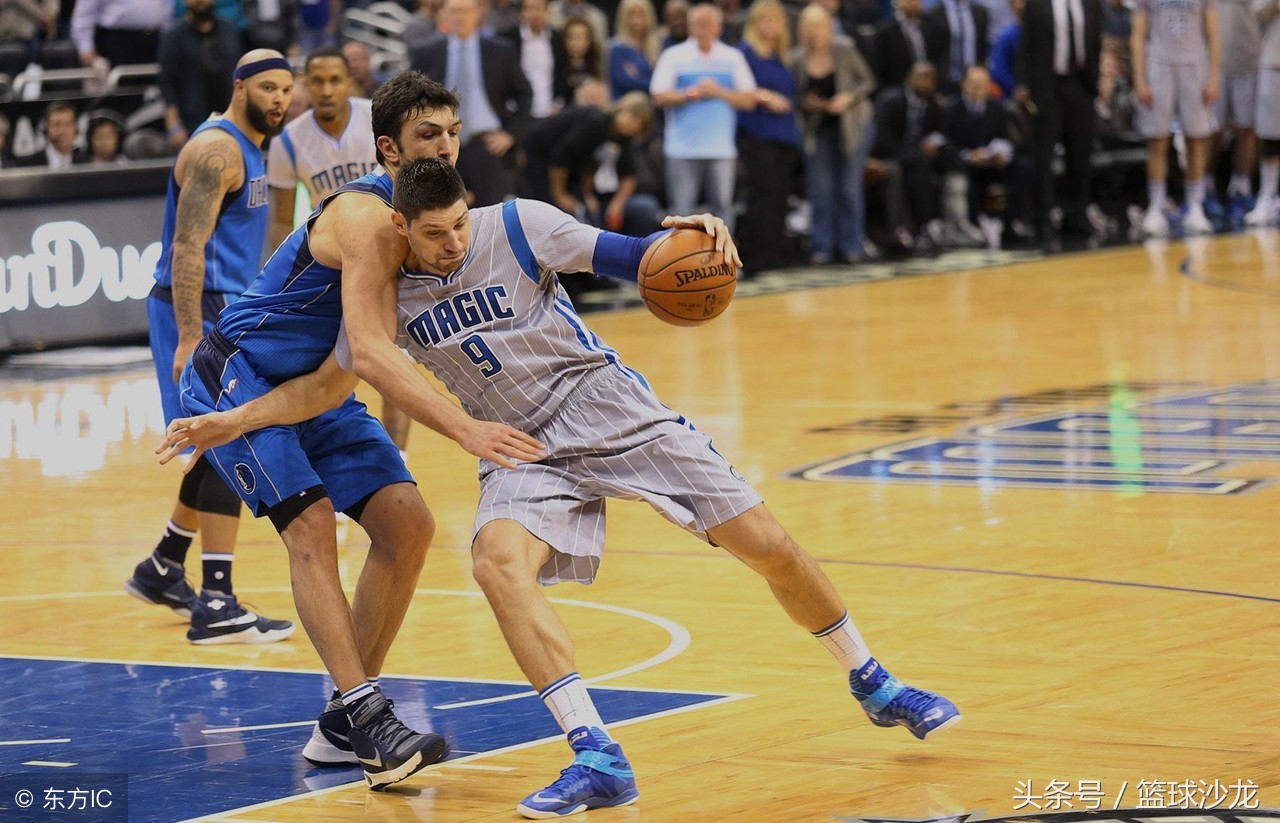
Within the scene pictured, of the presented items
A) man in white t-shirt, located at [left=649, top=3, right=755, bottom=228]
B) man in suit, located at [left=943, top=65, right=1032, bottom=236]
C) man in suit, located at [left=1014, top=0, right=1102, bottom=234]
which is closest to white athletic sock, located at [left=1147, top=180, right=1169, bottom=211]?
man in suit, located at [left=1014, top=0, right=1102, bottom=234]

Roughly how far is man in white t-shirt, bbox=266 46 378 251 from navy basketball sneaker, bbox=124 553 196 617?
179 cm

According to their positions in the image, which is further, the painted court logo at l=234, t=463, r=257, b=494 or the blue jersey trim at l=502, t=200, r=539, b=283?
the painted court logo at l=234, t=463, r=257, b=494

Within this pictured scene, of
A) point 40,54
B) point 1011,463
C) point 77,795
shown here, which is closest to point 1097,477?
point 1011,463

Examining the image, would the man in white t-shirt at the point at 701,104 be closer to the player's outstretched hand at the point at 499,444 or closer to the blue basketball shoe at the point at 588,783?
Answer: the player's outstretched hand at the point at 499,444

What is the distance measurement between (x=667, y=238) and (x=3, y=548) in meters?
4.53

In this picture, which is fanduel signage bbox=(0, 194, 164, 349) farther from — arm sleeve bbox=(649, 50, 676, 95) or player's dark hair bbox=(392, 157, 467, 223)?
player's dark hair bbox=(392, 157, 467, 223)

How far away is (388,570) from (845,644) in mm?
1202

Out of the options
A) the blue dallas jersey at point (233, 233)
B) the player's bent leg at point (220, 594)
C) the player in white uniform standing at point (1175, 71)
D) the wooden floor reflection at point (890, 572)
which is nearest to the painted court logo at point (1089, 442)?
the wooden floor reflection at point (890, 572)

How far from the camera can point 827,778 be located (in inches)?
199

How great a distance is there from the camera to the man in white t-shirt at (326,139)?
8531mm

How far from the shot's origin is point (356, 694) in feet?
17.3

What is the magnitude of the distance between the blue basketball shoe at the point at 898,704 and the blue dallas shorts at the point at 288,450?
4.26 ft

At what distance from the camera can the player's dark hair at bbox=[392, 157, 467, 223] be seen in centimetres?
499

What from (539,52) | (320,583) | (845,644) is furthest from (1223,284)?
(320,583)
